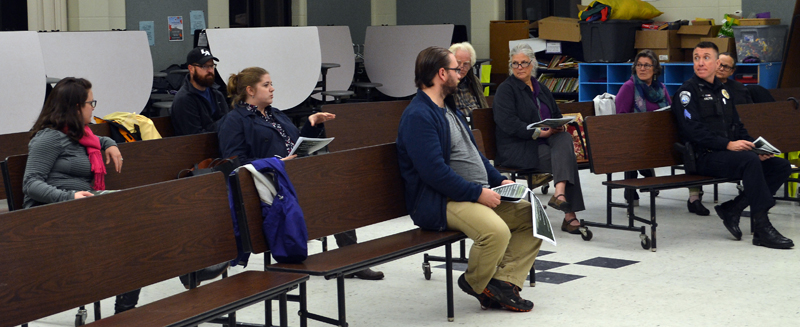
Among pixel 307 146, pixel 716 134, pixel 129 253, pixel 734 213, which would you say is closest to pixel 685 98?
pixel 716 134

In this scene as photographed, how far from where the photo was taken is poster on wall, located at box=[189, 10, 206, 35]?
36.1 feet

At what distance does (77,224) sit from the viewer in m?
2.85

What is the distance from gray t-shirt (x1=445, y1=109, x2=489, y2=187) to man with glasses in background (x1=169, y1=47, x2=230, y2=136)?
1.78 m

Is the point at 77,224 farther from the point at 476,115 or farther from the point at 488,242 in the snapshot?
the point at 476,115

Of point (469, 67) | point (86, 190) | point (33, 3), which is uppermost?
point (33, 3)

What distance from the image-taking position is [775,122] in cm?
640

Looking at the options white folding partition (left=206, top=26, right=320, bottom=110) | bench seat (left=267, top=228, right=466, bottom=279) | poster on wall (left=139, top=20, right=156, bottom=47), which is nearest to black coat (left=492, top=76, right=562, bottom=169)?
bench seat (left=267, top=228, right=466, bottom=279)

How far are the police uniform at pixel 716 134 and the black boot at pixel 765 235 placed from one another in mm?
165

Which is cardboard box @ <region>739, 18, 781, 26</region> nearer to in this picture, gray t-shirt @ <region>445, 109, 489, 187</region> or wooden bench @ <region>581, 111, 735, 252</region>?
wooden bench @ <region>581, 111, 735, 252</region>

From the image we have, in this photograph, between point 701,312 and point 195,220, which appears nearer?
point 195,220

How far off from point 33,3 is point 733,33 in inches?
285

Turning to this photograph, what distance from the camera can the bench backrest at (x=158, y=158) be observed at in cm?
439

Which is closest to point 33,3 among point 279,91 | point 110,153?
point 279,91

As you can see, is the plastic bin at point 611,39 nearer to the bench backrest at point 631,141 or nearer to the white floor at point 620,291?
the bench backrest at point 631,141
